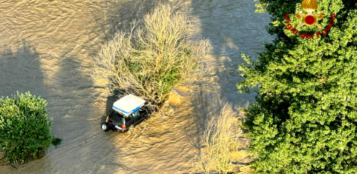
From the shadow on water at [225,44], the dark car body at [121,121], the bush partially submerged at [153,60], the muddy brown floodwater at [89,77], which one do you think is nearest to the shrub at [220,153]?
the muddy brown floodwater at [89,77]

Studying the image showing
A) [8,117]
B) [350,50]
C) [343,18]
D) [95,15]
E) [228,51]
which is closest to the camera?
[350,50]

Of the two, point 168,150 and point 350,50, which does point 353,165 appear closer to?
point 350,50

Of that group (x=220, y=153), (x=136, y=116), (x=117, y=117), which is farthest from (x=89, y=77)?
(x=220, y=153)

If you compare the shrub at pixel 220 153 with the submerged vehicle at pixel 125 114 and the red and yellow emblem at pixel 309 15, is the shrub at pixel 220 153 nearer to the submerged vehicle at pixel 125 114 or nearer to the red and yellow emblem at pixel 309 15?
the submerged vehicle at pixel 125 114

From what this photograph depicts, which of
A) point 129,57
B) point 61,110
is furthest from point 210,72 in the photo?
point 61,110

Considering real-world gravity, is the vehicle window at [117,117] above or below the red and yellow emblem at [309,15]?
below

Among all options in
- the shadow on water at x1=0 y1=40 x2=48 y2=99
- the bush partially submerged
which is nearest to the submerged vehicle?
the bush partially submerged
